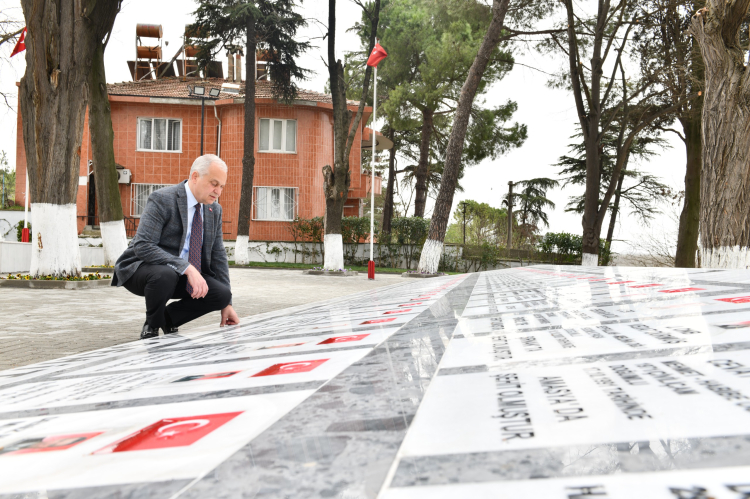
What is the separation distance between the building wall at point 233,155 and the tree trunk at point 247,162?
349cm

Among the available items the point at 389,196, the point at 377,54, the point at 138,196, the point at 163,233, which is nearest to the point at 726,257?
the point at 163,233

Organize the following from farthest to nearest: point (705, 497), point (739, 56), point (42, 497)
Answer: point (739, 56) < point (42, 497) < point (705, 497)

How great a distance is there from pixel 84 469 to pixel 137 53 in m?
36.1

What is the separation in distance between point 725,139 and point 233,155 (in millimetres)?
20913

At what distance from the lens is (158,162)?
2488cm

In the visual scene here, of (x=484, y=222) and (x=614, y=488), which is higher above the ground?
(x=484, y=222)

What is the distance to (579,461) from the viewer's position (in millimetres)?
505

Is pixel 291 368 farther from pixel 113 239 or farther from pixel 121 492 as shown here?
pixel 113 239

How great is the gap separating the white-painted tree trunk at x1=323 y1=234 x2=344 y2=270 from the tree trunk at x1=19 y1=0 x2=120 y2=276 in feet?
27.2

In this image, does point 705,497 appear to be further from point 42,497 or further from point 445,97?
point 445,97

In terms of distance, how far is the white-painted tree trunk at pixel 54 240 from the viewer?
8930 millimetres

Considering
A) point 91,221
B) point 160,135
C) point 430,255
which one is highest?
point 160,135

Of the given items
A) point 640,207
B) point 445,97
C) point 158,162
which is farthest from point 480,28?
point 158,162

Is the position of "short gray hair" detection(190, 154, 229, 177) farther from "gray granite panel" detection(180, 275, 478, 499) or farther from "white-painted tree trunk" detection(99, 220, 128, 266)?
"white-painted tree trunk" detection(99, 220, 128, 266)
